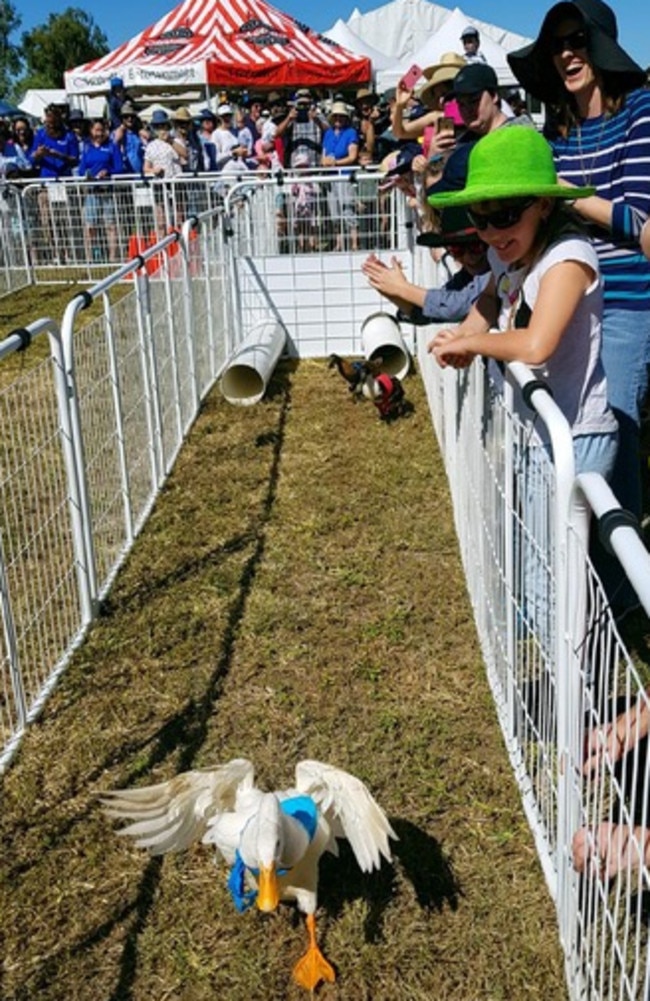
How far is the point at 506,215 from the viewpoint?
2568 millimetres

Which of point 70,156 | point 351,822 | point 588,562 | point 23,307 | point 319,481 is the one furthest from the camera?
point 70,156

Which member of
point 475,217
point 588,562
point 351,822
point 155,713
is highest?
point 475,217

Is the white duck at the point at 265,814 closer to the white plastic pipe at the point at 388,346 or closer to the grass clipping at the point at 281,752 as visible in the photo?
the grass clipping at the point at 281,752

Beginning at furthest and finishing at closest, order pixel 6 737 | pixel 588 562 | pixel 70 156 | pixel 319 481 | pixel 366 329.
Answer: pixel 70 156, pixel 366 329, pixel 319 481, pixel 6 737, pixel 588 562

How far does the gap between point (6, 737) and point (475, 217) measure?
2.28m

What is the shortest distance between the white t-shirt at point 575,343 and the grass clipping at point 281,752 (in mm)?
1165

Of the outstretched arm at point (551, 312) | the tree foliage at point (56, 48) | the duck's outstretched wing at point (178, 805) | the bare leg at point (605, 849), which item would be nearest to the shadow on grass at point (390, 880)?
the duck's outstretched wing at point (178, 805)

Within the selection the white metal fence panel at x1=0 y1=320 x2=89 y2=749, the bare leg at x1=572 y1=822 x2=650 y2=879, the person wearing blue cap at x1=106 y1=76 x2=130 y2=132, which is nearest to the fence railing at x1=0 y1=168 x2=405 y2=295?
the person wearing blue cap at x1=106 y1=76 x2=130 y2=132

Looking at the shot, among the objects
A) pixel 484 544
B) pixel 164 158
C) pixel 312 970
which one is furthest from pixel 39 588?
pixel 164 158

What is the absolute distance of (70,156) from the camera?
14992 mm

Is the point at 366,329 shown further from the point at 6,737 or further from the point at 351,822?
the point at 351,822

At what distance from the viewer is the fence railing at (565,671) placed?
5.90ft

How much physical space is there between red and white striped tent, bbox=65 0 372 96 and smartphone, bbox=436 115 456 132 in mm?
14611

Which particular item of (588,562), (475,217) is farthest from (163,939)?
(475,217)
